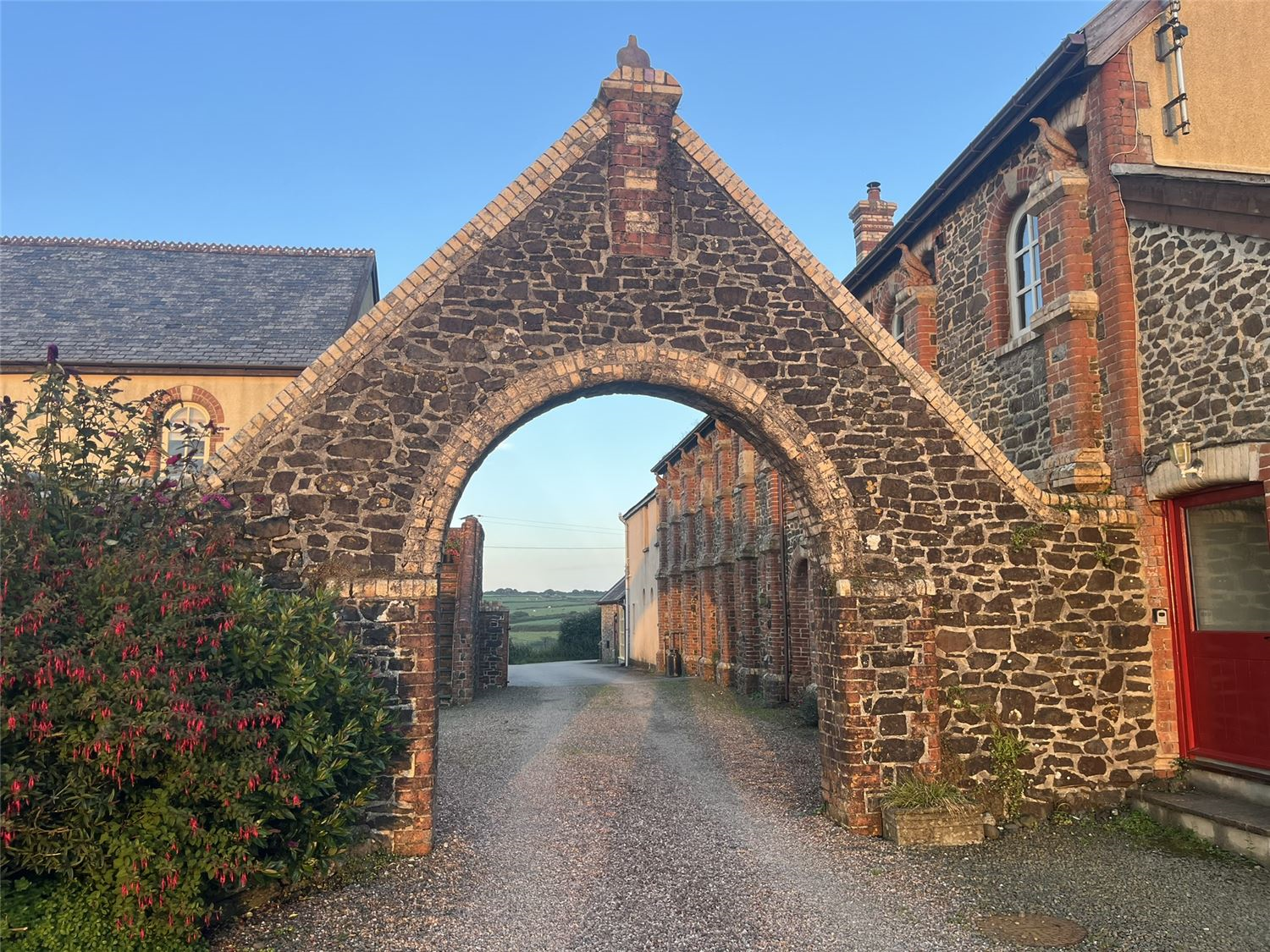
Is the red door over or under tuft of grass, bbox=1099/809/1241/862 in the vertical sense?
over

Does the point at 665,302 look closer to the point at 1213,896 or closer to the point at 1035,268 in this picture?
the point at 1035,268

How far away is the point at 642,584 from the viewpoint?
38.6 metres

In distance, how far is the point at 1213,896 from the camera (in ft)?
21.4

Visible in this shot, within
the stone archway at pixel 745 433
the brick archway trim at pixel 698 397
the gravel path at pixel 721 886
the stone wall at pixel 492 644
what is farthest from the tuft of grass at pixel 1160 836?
the stone wall at pixel 492 644

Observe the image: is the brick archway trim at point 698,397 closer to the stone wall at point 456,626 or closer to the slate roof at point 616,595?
the stone wall at point 456,626

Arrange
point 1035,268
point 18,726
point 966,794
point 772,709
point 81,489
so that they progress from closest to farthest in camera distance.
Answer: point 18,726 → point 81,489 → point 966,794 → point 1035,268 → point 772,709

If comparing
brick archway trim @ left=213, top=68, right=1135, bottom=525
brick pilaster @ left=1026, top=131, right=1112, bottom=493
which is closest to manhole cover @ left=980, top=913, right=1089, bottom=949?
brick archway trim @ left=213, top=68, right=1135, bottom=525

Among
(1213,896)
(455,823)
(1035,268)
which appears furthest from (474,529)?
(1213,896)

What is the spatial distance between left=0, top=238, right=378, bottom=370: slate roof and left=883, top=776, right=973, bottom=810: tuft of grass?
14996 millimetres

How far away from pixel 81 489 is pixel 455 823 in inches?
195

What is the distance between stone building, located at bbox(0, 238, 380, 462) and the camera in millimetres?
18141

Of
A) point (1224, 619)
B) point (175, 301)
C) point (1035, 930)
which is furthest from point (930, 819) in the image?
point (175, 301)

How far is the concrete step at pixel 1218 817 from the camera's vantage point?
716cm

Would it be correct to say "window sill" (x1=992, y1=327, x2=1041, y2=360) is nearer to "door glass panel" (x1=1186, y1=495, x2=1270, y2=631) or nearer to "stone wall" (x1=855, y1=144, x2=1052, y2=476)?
"stone wall" (x1=855, y1=144, x2=1052, y2=476)
